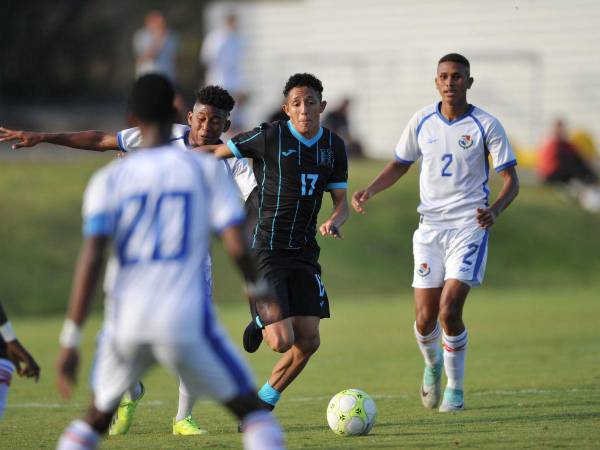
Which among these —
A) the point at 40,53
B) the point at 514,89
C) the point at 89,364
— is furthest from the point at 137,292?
the point at 40,53

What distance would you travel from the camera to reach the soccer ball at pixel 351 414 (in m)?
8.42

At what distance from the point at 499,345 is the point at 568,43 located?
19.5m

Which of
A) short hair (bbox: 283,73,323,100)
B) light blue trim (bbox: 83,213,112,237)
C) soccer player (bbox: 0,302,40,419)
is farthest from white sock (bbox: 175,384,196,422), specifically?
light blue trim (bbox: 83,213,112,237)

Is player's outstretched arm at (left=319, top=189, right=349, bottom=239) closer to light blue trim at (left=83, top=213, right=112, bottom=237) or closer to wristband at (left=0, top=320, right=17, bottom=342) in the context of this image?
wristband at (left=0, top=320, right=17, bottom=342)

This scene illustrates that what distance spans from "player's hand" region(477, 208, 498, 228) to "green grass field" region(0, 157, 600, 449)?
59.5 inches

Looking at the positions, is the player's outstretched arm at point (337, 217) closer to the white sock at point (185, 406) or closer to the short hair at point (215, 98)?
the short hair at point (215, 98)

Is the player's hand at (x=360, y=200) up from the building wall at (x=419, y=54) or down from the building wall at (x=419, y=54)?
up

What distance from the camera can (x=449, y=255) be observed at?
31.8 feet

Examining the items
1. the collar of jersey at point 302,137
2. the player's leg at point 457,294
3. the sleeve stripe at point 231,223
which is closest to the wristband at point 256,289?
the sleeve stripe at point 231,223

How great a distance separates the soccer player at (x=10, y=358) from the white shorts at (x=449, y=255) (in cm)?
361

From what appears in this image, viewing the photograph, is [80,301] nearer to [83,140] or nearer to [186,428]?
[186,428]

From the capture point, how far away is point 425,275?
9734 mm

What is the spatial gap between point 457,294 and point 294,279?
4.53 ft

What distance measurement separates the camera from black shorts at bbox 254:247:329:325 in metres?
8.96
